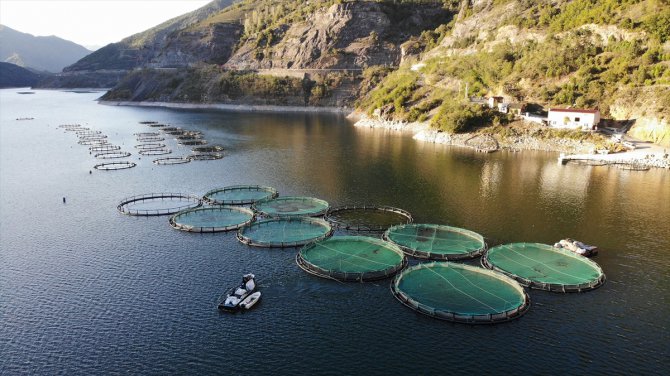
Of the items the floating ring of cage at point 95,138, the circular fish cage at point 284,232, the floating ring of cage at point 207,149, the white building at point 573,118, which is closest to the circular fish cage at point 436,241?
the circular fish cage at point 284,232

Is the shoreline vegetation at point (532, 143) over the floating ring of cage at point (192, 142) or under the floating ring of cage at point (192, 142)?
over

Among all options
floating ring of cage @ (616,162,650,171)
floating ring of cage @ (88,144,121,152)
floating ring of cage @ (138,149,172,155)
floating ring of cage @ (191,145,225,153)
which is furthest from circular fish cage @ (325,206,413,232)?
floating ring of cage @ (88,144,121,152)

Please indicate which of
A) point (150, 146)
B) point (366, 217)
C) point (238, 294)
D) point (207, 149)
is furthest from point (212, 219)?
point (150, 146)

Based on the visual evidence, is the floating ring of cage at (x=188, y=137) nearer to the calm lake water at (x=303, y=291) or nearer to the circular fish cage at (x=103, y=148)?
the circular fish cage at (x=103, y=148)

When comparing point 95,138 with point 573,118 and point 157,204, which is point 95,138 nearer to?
point 157,204

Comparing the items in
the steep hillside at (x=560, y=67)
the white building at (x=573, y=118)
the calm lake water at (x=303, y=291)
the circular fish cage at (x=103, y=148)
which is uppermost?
the steep hillside at (x=560, y=67)

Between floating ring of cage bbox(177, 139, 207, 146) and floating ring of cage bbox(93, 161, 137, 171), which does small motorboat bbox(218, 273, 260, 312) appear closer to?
floating ring of cage bbox(93, 161, 137, 171)
